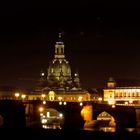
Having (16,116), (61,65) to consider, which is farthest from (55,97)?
(16,116)

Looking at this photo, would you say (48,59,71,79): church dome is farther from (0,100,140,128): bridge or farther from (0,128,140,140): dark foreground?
(0,128,140,140): dark foreground

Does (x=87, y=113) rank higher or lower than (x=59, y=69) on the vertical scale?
lower

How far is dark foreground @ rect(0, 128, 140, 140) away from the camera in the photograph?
73938 millimetres

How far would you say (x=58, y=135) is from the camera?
77000 mm

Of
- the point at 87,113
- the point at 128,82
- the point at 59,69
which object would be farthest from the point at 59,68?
the point at 87,113

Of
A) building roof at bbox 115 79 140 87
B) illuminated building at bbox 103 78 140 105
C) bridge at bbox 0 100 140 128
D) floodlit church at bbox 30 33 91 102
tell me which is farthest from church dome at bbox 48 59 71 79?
bridge at bbox 0 100 140 128

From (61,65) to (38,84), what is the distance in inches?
337

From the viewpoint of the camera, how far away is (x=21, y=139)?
242 feet

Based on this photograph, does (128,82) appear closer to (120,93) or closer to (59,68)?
(120,93)

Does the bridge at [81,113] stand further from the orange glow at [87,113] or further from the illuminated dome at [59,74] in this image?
the illuminated dome at [59,74]

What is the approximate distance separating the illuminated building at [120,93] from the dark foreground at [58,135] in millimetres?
68560

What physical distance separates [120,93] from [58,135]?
255 feet

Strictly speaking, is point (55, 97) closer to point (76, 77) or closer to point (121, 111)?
point (76, 77)

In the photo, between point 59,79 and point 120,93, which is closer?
point 120,93
